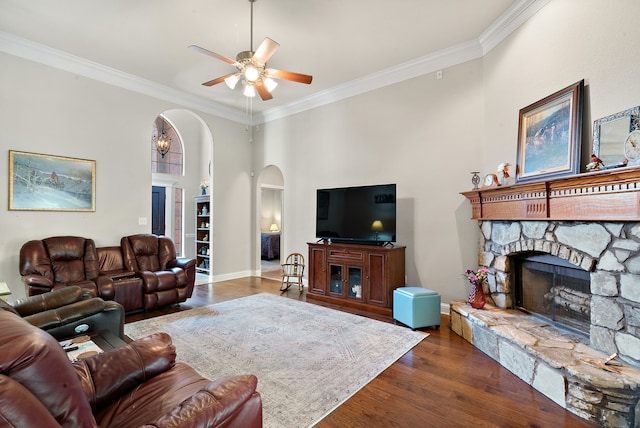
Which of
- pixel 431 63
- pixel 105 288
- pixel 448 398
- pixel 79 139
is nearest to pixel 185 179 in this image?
pixel 79 139

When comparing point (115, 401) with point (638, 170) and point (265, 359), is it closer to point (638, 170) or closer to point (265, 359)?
point (265, 359)

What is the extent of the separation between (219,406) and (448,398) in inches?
75.4

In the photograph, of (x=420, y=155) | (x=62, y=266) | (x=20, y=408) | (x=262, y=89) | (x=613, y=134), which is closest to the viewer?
(x=20, y=408)

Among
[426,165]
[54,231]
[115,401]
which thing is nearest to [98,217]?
[54,231]

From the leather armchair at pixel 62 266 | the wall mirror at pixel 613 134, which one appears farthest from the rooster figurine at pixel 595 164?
the leather armchair at pixel 62 266

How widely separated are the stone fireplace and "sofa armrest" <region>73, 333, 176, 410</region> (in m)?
2.71

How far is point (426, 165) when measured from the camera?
4605mm

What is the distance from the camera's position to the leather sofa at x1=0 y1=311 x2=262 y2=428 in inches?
33.5

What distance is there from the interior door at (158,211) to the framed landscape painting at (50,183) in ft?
10.5

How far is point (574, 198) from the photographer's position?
259cm

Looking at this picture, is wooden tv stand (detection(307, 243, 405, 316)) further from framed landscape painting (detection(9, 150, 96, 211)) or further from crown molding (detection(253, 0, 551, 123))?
framed landscape painting (detection(9, 150, 96, 211))

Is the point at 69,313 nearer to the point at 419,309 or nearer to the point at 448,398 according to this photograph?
the point at 448,398

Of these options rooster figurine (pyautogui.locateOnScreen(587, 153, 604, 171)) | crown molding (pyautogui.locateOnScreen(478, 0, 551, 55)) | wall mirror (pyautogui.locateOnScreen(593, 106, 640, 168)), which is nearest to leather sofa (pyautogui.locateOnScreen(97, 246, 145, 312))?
rooster figurine (pyautogui.locateOnScreen(587, 153, 604, 171))

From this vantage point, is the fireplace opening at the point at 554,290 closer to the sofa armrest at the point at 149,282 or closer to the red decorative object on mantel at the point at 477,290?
the red decorative object on mantel at the point at 477,290
